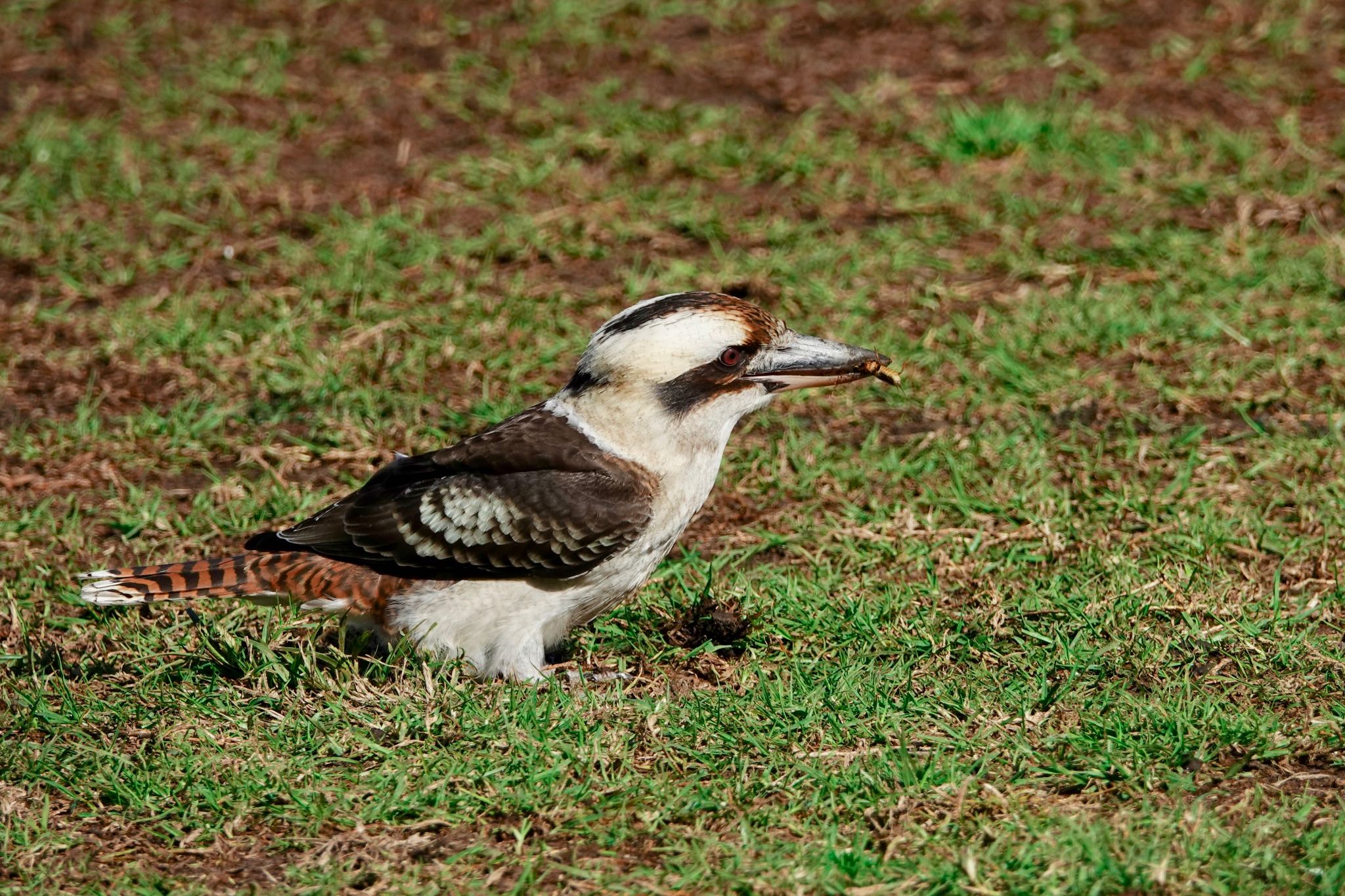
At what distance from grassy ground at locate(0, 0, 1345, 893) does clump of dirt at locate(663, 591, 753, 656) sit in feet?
0.10

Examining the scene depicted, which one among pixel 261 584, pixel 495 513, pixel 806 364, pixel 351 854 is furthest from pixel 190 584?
pixel 806 364

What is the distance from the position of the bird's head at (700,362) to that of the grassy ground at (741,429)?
802 mm

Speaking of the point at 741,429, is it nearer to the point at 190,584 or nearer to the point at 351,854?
the point at 190,584

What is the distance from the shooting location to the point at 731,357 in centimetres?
539

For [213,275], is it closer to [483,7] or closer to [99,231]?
[99,231]

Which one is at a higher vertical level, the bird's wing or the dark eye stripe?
the dark eye stripe

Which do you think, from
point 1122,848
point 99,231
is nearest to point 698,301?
point 1122,848

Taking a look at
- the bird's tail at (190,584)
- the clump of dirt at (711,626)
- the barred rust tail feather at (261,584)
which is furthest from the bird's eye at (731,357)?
the bird's tail at (190,584)

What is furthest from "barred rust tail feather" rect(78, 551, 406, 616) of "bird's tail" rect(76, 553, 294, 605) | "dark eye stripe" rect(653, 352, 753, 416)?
"dark eye stripe" rect(653, 352, 753, 416)

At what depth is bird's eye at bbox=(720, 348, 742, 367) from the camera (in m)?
5.36

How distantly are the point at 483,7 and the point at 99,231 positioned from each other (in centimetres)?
345

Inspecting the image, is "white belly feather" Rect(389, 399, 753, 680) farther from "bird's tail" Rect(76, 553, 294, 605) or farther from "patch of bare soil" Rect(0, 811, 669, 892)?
"patch of bare soil" Rect(0, 811, 669, 892)

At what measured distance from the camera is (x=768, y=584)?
594 centimetres

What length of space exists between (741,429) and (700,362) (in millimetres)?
1967
